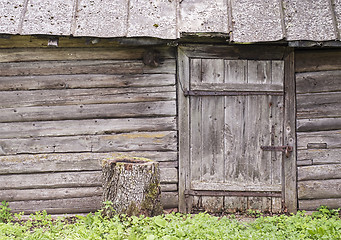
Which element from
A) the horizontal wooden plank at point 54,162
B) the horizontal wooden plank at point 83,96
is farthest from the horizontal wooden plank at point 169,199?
the horizontal wooden plank at point 83,96

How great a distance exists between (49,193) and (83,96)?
59.2 inches

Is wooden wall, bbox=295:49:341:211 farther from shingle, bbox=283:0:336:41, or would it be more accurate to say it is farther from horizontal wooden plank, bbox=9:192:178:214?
horizontal wooden plank, bbox=9:192:178:214

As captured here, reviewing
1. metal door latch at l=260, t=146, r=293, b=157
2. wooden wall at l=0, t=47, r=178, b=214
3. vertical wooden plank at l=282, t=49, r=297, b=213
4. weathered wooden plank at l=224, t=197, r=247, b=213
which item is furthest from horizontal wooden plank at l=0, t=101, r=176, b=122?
vertical wooden plank at l=282, t=49, r=297, b=213

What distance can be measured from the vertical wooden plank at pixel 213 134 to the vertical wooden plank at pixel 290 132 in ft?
3.08

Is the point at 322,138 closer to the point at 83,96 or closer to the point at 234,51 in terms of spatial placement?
the point at 234,51

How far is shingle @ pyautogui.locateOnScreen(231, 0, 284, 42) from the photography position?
4.65m

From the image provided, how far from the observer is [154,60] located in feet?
16.6

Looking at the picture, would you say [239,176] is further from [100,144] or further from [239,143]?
[100,144]

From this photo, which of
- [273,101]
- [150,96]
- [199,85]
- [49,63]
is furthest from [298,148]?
[49,63]

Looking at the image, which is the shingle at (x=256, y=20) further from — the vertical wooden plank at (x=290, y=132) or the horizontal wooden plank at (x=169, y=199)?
the horizontal wooden plank at (x=169, y=199)

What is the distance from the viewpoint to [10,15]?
477 cm

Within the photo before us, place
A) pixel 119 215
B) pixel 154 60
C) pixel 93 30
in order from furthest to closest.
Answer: pixel 154 60, pixel 93 30, pixel 119 215

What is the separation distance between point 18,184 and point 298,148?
4132mm

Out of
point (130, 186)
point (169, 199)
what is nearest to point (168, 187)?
point (169, 199)
